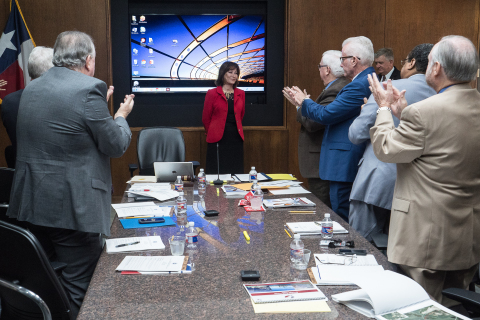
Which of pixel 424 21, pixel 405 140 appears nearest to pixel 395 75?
pixel 424 21

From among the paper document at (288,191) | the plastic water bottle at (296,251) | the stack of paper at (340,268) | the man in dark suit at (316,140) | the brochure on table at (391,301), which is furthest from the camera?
the man in dark suit at (316,140)

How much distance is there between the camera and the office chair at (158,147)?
4.20m

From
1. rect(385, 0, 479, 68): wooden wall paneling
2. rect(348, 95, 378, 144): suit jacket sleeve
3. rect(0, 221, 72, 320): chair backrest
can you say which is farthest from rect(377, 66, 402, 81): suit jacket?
rect(0, 221, 72, 320): chair backrest

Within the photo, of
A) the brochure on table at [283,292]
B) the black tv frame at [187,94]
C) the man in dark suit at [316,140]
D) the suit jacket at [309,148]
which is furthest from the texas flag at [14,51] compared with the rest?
the brochure on table at [283,292]

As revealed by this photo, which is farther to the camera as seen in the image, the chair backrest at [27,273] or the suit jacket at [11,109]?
the suit jacket at [11,109]

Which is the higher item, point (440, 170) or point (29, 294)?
point (440, 170)

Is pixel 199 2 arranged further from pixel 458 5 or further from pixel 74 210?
pixel 74 210

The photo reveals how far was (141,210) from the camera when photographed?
2.38m

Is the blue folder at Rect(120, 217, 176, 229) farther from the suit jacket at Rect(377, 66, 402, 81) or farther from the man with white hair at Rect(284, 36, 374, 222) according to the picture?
the suit jacket at Rect(377, 66, 402, 81)

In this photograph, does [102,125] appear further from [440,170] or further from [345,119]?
[345,119]

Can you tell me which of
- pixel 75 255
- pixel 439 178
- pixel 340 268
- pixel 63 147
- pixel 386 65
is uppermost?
pixel 386 65

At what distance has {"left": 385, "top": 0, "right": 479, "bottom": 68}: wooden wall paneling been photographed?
5547mm

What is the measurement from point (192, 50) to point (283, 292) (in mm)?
4650

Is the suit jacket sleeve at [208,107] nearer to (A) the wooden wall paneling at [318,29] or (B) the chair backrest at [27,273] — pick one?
(A) the wooden wall paneling at [318,29]
